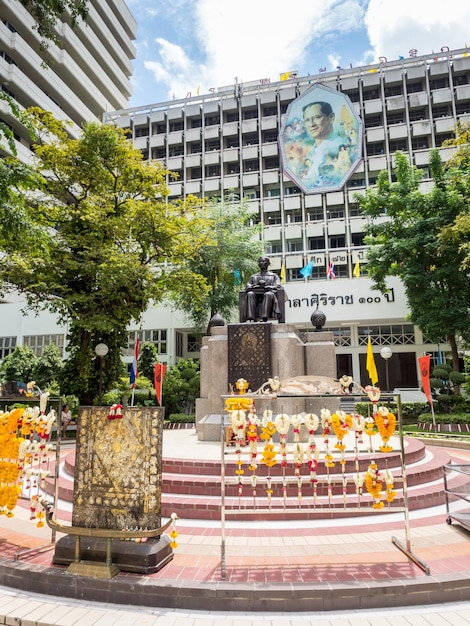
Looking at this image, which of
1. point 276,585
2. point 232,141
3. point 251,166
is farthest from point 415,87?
point 276,585

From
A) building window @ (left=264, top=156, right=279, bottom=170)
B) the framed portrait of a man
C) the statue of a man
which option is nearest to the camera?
the statue of a man

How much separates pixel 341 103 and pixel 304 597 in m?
37.6

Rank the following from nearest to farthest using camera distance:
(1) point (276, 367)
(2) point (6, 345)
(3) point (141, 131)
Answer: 1. (1) point (276, 367)
2. (2) point (6, 345)
3. (3) point (141, 131)

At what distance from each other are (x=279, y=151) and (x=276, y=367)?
101 feet

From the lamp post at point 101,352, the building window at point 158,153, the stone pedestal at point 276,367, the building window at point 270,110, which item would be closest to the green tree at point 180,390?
the lamp post at point 101,352

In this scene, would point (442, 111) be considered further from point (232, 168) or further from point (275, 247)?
point (232, 168)

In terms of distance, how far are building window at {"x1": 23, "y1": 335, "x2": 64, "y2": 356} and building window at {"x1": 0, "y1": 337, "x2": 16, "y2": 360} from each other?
1.17 metres

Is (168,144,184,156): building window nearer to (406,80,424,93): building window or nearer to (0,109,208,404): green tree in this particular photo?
(406,80,424,93): building window

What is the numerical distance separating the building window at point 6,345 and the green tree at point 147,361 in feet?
40.5

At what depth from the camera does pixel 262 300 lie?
1074cm

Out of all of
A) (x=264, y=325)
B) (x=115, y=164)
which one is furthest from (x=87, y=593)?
(x=115, y=164)

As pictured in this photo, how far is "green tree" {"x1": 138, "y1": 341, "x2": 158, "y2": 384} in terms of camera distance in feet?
75.5

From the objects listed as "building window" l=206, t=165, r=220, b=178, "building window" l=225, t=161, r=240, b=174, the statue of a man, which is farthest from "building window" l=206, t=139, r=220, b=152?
the statue of a man

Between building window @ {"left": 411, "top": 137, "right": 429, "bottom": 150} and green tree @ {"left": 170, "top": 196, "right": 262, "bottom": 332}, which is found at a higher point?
building window @ {"left": 411, "top": 137, "right": 429, "bottom": 150}
